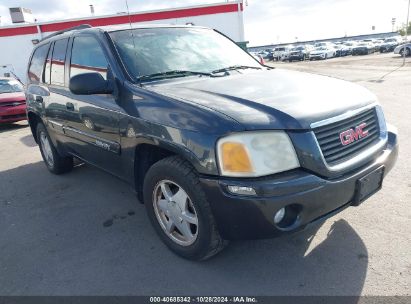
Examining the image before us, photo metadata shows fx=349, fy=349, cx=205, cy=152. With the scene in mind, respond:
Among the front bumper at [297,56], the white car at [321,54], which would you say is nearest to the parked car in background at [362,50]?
the white car at [321,54]

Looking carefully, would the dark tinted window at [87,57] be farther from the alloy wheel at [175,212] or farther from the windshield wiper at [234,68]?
the alloy wheel at [175,212]

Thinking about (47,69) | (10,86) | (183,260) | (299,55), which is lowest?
(299,55)

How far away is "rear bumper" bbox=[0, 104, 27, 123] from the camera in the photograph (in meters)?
9.41

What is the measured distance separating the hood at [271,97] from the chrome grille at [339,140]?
0.26 ft

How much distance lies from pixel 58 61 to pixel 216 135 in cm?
289

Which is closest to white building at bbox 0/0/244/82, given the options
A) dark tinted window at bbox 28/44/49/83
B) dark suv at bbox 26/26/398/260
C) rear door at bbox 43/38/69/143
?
dark tinted window at bbox 28/44/49/83

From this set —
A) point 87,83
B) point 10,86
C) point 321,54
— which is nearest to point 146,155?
point 87,83

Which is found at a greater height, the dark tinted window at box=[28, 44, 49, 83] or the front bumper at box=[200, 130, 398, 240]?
the dark tinted window at box=[28, 44, 49, 83]

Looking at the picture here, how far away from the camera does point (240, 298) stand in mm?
2340


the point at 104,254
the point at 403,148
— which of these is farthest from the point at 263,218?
the point at 403,148

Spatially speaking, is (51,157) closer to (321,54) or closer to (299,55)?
(321,54)

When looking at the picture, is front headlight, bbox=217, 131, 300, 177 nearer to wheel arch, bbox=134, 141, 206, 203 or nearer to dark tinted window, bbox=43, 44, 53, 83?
wheel arch, bbox=134, 141, 206, 203

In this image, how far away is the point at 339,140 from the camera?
2357mm

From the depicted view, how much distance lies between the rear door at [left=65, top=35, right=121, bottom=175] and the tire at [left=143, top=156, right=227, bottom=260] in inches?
24.8
